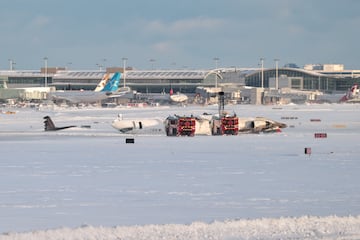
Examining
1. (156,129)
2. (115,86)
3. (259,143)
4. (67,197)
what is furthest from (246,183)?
(115,86)

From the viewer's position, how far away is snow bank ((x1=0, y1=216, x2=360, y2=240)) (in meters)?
18.5

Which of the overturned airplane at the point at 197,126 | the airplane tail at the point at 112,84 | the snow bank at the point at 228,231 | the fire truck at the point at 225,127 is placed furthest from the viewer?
the airplane tail at the point at 112,84

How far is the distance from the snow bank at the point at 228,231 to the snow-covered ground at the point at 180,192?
0.08ft

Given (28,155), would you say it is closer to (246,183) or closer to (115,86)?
(246,183)

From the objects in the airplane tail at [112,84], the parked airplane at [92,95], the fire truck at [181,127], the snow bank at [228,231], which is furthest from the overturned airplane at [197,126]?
the airplane tail at [112,84]

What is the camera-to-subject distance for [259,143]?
50.5 m

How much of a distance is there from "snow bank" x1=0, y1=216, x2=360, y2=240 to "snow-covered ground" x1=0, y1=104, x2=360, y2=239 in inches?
0.9

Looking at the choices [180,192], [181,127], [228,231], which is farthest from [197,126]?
[228,231]

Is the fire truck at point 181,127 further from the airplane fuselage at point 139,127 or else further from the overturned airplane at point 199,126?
the airplane fuselage at point 139,127

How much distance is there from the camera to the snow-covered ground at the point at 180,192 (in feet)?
63.5

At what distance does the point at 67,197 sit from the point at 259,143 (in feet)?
87.9

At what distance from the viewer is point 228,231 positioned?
1919cm

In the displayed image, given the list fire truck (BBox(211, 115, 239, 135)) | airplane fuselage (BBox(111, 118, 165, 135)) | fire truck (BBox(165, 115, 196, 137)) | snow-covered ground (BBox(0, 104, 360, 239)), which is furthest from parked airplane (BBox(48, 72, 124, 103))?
snow-covered ground (BBox(0, 104, 360, 239))

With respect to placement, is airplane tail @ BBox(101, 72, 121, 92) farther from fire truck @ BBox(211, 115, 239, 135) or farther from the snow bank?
the snow bank
